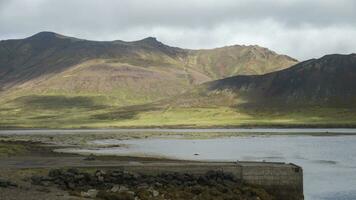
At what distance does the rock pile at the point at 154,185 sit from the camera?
127 feet

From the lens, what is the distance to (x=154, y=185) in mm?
40812

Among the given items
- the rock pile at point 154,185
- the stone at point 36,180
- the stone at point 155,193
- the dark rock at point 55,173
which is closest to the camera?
the stone at point 155,193

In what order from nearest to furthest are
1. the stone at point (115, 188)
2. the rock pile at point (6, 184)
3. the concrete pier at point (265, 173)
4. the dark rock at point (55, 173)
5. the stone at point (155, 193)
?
the rock pile at point (6, 184), the stone at point (155, 193), the stone at point (115, 188), the dark rock at point (55, 173), the concrete pier at point (265, 173)

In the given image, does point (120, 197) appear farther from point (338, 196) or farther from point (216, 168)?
point (338, 196)

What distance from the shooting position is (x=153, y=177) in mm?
42188

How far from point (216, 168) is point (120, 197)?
10.5 m

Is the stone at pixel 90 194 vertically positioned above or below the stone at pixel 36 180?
below

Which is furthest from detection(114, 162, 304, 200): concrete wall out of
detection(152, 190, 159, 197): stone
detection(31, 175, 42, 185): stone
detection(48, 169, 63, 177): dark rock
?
detection(31, 175, 42, 185): stone

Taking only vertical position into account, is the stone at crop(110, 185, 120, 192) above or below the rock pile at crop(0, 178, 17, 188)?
below

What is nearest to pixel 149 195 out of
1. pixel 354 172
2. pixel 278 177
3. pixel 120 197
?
pixel 120 197

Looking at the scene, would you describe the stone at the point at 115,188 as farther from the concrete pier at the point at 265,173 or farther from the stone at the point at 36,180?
the stone at the point at 36,180

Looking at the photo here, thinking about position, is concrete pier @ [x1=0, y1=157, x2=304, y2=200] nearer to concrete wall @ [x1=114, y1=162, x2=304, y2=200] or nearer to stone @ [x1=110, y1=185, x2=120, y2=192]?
concrete wall @ [x1=114, y1=162, x2=304, y2=200]

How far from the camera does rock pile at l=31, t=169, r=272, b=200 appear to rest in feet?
127

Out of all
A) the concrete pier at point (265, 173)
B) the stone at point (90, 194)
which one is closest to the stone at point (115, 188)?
the stone at point (90, 194)
